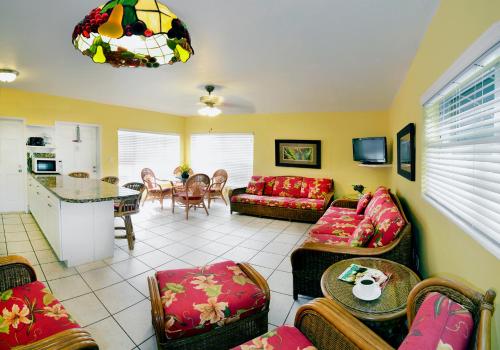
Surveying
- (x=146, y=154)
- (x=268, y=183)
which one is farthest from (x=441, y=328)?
(x=146, y=154)

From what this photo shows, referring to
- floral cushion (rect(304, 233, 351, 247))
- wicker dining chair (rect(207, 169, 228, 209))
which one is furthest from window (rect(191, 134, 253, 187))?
floral cushion (rect(304, 233, 351, 247))

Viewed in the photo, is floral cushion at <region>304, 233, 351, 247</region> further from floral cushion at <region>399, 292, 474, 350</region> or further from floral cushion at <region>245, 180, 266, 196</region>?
floral cushion at <region>245, 180, 266, 196</region>

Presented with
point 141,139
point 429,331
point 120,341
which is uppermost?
point 141,139

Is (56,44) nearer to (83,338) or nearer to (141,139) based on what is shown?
(83,338)

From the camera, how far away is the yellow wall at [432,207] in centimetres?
113

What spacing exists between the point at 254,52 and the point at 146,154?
4833mm

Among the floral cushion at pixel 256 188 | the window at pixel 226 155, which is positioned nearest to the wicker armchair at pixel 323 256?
the floral cushion at pixel 256 188

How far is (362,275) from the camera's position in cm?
170

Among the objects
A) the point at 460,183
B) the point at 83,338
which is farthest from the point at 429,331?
the point at 83,338

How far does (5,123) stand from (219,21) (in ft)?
16.2

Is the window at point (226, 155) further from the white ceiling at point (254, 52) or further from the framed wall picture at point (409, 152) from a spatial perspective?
the framed wall picture at point (409, 152)

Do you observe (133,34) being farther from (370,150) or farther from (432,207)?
(370,150)

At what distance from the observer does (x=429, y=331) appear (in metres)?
0.80

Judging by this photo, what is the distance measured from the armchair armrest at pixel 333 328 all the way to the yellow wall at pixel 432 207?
0.51 meters
